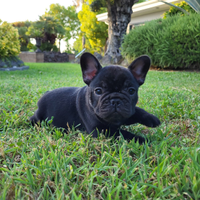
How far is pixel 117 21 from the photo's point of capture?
16922 millimetres

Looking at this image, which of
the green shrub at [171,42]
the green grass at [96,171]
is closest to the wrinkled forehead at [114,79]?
the green grass at [96,171]

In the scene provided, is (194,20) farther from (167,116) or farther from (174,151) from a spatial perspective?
(174,151)

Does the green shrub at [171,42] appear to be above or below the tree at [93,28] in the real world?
below

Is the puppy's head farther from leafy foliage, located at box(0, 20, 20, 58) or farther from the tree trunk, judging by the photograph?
the tree trunk

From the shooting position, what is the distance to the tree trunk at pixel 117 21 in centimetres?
1623

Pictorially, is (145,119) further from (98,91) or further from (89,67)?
(89,67)

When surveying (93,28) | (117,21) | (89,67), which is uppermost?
(93,28)

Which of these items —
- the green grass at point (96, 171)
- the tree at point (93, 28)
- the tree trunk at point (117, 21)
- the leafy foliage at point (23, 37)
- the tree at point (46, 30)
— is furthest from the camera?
the leafy foliage at point (23, 37)

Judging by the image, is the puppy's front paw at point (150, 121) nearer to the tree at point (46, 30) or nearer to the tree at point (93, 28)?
the tree at point (93, 28)

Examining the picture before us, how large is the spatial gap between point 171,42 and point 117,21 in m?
7.14

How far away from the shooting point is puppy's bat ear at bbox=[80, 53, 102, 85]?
235cm

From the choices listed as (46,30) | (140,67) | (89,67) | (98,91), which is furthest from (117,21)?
(46,30)

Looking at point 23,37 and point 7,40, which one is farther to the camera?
point 23,37

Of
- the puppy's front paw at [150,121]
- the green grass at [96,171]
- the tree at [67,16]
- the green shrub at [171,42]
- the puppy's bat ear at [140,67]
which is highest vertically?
the tree at [67,16]
